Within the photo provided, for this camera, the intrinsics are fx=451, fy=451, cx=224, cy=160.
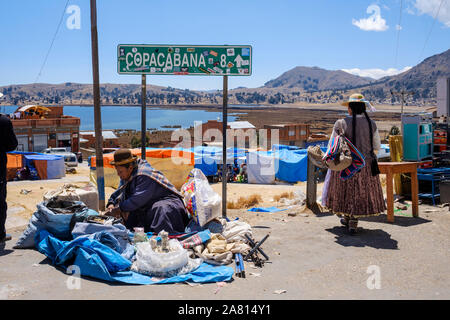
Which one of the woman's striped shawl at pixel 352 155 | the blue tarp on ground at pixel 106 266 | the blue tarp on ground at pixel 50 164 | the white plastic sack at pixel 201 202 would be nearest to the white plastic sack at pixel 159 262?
the blue tarp on ground at pixel 106 266

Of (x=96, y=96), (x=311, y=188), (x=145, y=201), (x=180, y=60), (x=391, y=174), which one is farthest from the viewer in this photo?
(x=96, y=96)

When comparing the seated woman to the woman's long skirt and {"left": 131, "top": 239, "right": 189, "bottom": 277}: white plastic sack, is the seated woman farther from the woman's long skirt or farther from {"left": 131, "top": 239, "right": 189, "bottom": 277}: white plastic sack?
the woman's long skirt

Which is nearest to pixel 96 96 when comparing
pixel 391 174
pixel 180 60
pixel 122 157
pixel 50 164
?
pixel 180 60

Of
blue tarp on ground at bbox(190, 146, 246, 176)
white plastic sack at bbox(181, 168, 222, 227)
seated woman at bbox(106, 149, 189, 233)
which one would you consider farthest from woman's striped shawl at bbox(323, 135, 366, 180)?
blue tarp on ground at bbox(190, 146, 246, 176)

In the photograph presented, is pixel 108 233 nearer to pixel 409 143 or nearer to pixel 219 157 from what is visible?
pixel 409 143

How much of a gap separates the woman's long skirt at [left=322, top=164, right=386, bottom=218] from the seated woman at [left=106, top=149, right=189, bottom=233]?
6.31 ft

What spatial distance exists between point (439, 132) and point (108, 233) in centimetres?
684

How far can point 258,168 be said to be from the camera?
25578mm

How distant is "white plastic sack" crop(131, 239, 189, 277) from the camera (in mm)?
3904

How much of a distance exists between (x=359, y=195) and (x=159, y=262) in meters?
2.72

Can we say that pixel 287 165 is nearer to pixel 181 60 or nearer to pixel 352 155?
pixel 181 60

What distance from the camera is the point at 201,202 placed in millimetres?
4945
